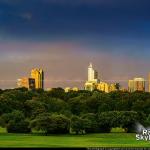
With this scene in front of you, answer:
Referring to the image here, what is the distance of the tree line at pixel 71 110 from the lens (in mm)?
20969

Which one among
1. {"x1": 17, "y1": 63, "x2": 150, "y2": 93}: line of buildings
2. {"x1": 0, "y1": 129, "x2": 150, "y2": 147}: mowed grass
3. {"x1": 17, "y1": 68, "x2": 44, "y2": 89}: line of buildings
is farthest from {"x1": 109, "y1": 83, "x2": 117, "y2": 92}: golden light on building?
{"x1": 0, "y1": 129, "x2": 150, "y2": 147}: mowed grass

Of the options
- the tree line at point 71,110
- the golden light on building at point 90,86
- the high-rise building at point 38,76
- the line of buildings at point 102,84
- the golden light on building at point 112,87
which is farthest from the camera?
the golden light on building at point 112,87

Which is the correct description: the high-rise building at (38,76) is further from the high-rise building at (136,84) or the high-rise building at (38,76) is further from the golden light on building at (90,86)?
the high-rise building at (136,84)

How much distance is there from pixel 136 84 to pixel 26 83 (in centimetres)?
361

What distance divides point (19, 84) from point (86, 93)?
9.56 ft

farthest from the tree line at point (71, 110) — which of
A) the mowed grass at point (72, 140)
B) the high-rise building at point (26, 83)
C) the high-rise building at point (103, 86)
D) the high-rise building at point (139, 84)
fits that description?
the mowed grass at point (72, 140)

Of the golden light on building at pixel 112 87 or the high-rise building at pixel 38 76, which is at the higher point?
the high-rise building at pixel 38 76

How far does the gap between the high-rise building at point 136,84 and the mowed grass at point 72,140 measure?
11.0ft

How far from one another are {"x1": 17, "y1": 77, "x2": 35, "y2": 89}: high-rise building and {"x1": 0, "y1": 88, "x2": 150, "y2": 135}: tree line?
43 centimetres

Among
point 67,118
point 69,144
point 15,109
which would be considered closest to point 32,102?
point 15,109

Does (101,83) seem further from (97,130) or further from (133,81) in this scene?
(97,130)

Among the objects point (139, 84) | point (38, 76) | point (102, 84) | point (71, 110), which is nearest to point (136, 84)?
point (139, 84)

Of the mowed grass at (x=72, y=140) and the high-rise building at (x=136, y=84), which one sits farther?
the high-rise building at (x=136, y=84)

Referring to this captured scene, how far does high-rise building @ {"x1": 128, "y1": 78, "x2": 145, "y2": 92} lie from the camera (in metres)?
23.3
